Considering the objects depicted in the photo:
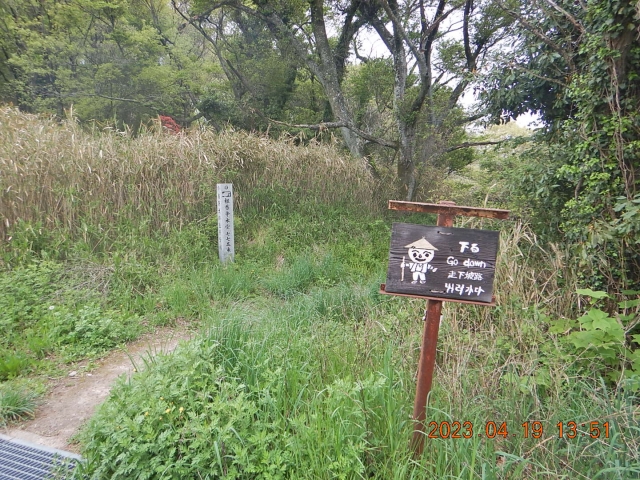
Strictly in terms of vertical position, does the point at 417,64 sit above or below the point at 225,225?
above

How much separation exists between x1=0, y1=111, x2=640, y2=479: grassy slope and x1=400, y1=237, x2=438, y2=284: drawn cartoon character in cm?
65

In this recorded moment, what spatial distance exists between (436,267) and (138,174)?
506cm

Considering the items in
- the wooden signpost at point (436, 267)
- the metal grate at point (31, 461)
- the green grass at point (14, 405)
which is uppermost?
the wooden signpost at point (436, 267)

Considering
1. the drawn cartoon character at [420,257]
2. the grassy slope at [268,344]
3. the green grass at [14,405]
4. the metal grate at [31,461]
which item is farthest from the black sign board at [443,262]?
the green grass at [14,405]

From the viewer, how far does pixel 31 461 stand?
2.27 meters

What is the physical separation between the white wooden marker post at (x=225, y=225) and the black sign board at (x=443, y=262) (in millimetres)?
3866

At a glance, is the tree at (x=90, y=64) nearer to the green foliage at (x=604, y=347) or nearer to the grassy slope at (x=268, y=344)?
the grassy slope at (x=268, y=344)

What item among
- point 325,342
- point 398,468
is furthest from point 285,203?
point 398,468

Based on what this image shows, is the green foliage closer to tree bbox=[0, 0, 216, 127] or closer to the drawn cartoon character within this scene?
the drawn cartoon character

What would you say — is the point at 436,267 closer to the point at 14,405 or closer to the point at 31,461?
the point at 31,461

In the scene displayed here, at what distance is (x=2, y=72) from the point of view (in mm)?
13180

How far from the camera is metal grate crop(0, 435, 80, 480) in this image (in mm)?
2141
